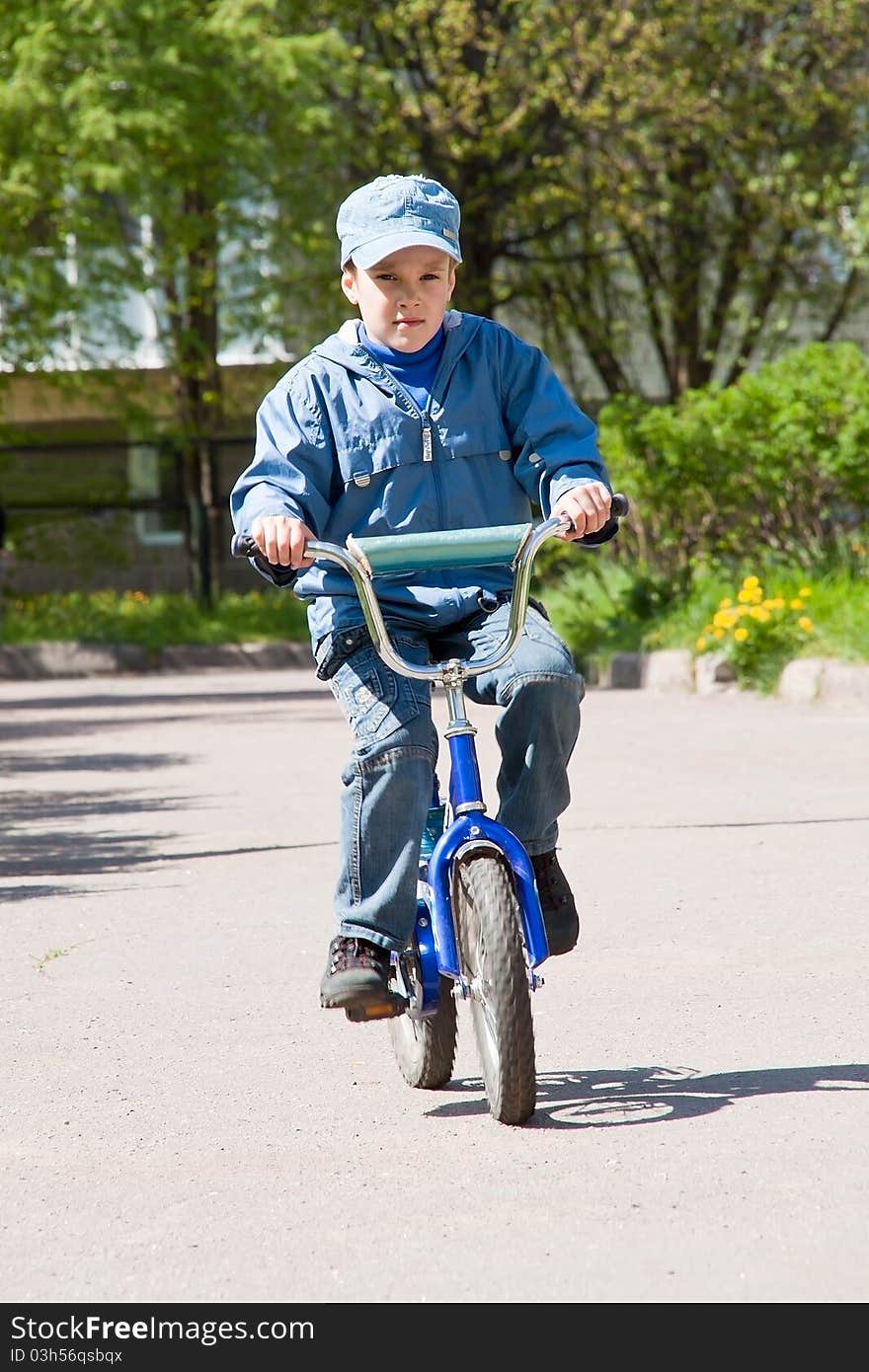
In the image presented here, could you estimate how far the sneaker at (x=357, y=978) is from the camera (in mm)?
4121

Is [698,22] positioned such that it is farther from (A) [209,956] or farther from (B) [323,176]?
(A) [209,956]

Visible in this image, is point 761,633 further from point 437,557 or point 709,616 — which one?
point 437,557

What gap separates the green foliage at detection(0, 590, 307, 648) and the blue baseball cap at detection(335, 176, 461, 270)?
54.7 ft

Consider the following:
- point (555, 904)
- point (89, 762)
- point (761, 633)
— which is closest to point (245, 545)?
point (555, 904)

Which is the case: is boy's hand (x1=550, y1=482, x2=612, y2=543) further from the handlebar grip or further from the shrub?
the shrub

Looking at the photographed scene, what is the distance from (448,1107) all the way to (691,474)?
463 inches

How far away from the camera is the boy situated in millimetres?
4148

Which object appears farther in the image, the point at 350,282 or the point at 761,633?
the point at 761,633

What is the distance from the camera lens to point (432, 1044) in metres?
4.27

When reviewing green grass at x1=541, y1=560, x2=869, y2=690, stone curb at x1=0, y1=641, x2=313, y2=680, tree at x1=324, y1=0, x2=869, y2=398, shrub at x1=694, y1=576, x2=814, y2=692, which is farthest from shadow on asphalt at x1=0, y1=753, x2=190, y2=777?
tree at x1=324, y1=0, x2=869, y2=398

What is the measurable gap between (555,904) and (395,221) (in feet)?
4.50

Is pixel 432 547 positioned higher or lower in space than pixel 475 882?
higher

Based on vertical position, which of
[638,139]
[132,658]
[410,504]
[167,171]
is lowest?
[132,658]

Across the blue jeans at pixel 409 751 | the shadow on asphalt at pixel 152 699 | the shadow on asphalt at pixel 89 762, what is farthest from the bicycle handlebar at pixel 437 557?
the shadow on asphalt at pixel 152 699
